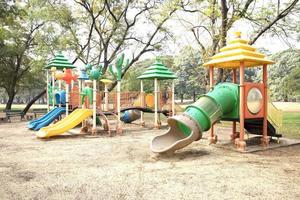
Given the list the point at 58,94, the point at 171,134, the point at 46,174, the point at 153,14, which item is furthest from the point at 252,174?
the point at 153,14

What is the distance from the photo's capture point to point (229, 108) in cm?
920

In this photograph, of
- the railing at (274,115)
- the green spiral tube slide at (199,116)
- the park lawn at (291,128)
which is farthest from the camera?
the park lawn at (291,128)

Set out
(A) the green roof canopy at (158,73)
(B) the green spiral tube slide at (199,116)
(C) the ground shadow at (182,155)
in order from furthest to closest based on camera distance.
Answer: (A) the green roof canopy at (158,73) → (B) the green spiral tube slide at (199,116) → (C) the ground shadow at (182,155)

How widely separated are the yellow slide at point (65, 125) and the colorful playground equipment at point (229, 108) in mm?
4754

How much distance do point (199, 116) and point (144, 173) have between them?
2.77 meters

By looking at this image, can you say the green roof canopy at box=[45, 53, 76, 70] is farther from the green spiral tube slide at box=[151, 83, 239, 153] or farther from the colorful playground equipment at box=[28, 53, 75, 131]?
the green spiral tube slide at box=[151, 83, 239, 153]

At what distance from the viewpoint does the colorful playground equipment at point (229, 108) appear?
852 centimetres

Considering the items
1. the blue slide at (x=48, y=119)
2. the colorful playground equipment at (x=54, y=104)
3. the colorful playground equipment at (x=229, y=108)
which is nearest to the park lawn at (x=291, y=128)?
the colorful playground equipment at (x=229, y=108)

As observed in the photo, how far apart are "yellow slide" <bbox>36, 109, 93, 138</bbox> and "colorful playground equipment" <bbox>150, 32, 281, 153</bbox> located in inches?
187

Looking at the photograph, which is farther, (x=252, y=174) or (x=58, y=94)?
(x=58, y=94)

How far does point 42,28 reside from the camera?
26.7m

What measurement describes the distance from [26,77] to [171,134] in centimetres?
2454

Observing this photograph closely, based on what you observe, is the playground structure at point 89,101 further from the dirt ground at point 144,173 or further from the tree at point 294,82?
the tree at point 294,82

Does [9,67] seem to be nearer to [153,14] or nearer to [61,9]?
[61,9]
